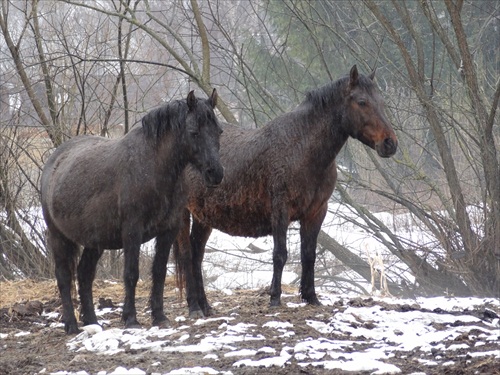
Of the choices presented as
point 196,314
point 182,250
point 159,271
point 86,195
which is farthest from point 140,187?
point 196,314

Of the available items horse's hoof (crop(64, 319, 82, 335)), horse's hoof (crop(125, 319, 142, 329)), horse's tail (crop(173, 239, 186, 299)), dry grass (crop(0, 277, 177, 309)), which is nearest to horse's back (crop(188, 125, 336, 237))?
horse's tail (crop(173, 239, 186, 299))

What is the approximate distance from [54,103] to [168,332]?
6.63 m

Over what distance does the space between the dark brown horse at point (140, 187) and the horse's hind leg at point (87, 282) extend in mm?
158

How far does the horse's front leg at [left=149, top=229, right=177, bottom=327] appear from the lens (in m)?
6.67

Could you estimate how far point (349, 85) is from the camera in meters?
7.33

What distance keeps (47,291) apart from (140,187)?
353cm

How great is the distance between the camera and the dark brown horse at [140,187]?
648cm

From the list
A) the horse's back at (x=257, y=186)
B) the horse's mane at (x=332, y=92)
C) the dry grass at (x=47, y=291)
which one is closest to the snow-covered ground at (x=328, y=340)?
the horse's back at (x=257, y=186)

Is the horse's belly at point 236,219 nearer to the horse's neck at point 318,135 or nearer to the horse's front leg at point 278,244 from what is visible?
the horse's front leg at point 278,244

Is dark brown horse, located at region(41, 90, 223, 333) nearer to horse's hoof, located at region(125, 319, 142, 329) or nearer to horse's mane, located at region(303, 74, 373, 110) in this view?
horse's hoof, located at region(125, 319, 142, 329)

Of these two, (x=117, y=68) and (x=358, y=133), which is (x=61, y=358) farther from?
(x=117, y=68)

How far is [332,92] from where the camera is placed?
7.43m

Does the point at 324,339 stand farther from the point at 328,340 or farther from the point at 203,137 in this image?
the point at 203,137

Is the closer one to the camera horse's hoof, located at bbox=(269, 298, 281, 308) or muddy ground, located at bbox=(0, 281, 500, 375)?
muddy ground, located at bbox=(0, 281, 500, 375)
